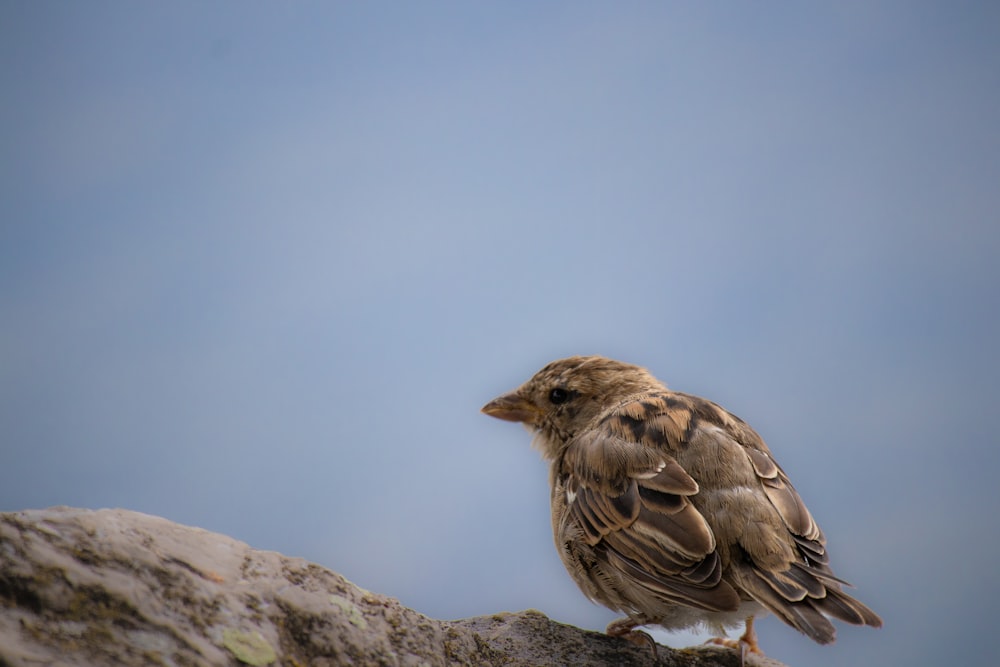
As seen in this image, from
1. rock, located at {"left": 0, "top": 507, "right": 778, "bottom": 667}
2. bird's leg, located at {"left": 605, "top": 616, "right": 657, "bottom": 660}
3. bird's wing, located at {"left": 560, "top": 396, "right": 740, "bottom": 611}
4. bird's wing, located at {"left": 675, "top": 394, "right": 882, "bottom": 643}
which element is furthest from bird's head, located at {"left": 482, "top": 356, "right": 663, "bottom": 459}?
rock, located at {"left": 0, "top": 507, "right": 778, "bottom": 667}

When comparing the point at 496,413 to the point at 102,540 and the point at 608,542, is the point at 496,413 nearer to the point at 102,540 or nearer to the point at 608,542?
the point at 608,542

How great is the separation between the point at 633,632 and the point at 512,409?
59.6 inches

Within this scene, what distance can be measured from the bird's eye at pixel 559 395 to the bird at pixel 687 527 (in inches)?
7.2

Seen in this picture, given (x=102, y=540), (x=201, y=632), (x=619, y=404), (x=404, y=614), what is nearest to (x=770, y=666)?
(x=619, y=404)

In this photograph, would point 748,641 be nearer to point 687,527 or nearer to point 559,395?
point 687,527

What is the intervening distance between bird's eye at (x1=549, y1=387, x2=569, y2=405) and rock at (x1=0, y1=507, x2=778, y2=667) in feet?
5.82

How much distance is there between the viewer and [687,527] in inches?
141

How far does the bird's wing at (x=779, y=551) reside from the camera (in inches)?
123

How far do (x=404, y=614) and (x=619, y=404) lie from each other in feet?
6.34

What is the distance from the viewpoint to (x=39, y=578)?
8.03 feet

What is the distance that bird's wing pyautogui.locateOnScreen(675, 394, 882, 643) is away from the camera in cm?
312

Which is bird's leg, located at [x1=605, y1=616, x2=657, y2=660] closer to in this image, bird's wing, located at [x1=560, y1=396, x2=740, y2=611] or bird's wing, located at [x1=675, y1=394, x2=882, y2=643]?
bird's wing, located at [x1=560, y1=396, x2=740, y2=611]

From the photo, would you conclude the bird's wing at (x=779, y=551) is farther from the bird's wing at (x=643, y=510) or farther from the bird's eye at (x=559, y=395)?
the bird's eye at (x=559, y=395)

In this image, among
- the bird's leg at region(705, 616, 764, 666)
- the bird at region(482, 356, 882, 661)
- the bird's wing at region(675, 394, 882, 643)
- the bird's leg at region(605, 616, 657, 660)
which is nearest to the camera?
the bird's wing at region(675, 394, 882, 643)
